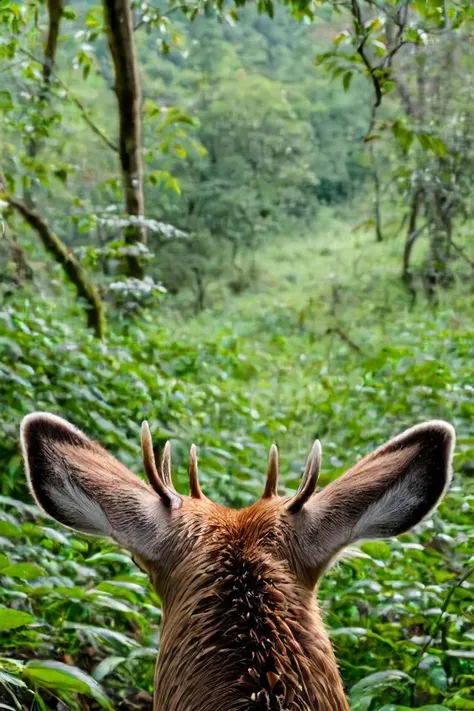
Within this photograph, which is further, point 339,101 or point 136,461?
point 339,101

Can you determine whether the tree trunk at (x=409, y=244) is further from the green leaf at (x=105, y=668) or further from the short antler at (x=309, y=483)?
the short antler at (x=309, y=483)

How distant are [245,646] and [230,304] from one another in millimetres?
17488

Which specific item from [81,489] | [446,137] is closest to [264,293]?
[446,137]

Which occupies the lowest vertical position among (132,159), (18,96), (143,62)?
(132,159)

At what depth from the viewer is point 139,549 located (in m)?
1.98

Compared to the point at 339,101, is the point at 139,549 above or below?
below

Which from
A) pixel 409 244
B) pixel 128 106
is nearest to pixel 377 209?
pixel 409 244

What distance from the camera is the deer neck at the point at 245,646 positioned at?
162cm

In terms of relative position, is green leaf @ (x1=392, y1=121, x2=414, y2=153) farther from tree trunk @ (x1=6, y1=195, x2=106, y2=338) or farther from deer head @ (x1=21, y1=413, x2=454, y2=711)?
tree trunk @ (x1=6, y1=195, x2=106, y2=338)

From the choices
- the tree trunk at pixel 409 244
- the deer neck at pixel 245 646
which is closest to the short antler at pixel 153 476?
the deer neck at pixel 245 646

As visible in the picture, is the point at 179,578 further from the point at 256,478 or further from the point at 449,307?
the point at 449,307

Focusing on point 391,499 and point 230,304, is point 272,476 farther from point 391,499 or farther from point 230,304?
point 230,304

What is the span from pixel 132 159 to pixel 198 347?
2.21 meters

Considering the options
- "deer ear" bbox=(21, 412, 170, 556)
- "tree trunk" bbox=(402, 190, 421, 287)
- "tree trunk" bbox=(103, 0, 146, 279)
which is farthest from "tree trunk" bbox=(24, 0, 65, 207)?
"tree trunk" bbox=(402, 190, 421, 287)
